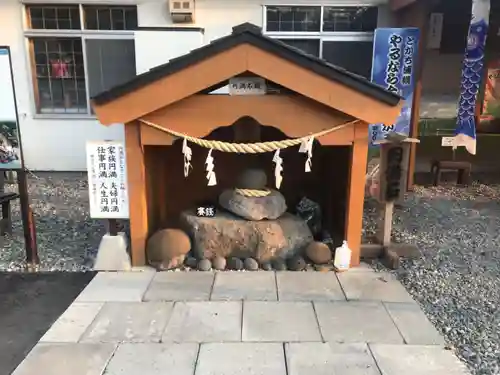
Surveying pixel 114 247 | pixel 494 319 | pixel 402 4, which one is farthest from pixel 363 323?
pixel 402 4

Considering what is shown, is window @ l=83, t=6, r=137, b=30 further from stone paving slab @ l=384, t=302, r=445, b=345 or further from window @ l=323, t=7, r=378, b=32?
stone paving slab @ l=384, t=302, r=445, b=345

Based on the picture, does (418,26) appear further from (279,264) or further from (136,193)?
(136,193)

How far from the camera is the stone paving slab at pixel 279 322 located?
11.2ft

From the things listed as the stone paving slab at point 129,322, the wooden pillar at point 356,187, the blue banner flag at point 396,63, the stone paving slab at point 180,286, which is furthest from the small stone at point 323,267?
the blue banner flag at point 396,63

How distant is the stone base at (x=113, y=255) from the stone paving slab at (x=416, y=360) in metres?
2.62

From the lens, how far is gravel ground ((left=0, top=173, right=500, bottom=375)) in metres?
3.64

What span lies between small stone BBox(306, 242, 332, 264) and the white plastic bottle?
0.11 m

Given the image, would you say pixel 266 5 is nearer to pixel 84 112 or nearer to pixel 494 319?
pixel 84 112

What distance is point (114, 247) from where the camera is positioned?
462 cm

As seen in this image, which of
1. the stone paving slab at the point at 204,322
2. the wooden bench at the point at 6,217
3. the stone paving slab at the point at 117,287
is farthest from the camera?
the wooden bench at the point at 6,217

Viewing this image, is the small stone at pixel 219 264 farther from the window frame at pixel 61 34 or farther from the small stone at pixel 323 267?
the window frame at pixel 61 34

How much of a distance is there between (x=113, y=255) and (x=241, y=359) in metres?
2.10

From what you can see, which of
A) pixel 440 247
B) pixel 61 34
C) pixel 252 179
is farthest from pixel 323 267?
pixel 61 34

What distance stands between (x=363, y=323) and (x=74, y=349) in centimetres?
224
